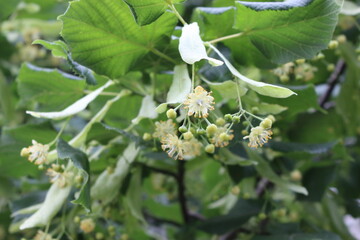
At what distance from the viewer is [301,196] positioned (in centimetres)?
153

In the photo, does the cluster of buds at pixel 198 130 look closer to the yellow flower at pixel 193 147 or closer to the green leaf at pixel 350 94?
the yellow flower at pixel 193 147

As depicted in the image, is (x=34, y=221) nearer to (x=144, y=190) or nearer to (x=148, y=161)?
(x=148, y=161)

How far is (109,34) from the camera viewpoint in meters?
1.04

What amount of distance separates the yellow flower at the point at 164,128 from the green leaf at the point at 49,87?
14.7 inches

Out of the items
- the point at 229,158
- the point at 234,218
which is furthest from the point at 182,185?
the point at 229,158

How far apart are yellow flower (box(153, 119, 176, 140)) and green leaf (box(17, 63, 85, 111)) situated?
37 centimetres

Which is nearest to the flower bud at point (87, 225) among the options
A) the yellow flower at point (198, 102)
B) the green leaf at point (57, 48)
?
the green leaf at point (57, 48)

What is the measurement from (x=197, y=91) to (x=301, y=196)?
0.82 meters

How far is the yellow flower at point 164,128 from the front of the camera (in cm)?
101

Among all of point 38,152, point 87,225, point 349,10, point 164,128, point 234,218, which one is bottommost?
point 234,218

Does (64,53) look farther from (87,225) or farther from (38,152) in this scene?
(87,225)

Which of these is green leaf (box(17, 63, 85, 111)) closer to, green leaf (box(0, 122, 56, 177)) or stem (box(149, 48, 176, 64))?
green leaf (box(0, 122, 56, 177))

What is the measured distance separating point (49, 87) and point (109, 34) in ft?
1.39

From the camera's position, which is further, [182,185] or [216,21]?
[182,185]
